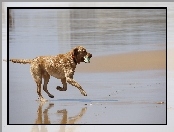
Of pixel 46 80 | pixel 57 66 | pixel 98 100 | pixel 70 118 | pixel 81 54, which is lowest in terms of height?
pixel 70 118

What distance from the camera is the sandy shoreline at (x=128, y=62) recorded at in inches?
348

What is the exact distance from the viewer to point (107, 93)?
8859 millimetres

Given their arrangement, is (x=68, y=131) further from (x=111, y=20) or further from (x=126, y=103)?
(x=111, y=20)

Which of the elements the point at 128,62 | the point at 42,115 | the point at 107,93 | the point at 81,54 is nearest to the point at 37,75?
the point at 42,115

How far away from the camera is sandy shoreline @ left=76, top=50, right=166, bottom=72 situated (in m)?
8.84

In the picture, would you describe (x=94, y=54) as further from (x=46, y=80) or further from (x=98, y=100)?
(x=46, y=80)

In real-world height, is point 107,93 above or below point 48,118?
above

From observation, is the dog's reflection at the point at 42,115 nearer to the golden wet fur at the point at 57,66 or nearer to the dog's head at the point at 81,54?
the golden wet fur at the point at 57,66

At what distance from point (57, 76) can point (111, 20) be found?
0.92 metres

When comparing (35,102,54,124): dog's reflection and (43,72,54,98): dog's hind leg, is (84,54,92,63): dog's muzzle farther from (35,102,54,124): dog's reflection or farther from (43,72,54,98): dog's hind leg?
(35,102,54,124): dog's reflection

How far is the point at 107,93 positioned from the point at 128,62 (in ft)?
1.46

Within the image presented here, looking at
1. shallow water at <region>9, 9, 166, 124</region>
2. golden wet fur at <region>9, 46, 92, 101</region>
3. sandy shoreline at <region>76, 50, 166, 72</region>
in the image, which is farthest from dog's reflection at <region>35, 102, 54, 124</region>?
sandy shoreline at <region>76, 50, 166, 72</region>

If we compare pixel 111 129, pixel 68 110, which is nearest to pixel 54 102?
pixel 68 110

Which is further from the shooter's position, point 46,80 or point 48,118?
point 46,80
